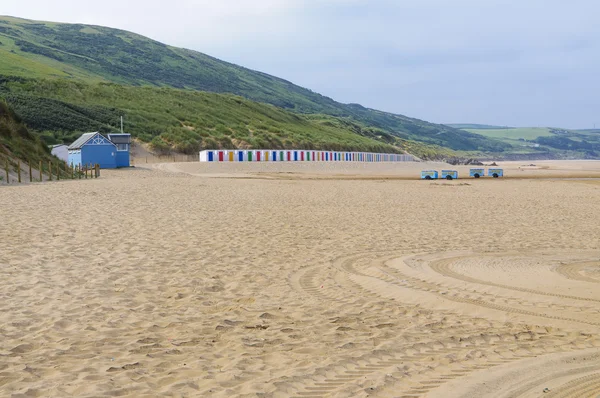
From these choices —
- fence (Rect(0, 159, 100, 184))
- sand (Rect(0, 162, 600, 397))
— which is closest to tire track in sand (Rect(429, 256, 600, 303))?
sand (Rect(0, 162, 600, 397))

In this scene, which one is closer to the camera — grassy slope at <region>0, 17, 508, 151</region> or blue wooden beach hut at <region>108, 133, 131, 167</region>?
blue wooden beach hut at <region>108, 133, 131, 167</region>

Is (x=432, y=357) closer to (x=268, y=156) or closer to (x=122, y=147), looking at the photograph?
(x=122, y=147)

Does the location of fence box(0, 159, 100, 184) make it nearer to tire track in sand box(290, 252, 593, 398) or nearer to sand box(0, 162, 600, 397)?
sand box(0, 162, 600, 397)

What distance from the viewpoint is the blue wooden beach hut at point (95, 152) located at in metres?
47.9

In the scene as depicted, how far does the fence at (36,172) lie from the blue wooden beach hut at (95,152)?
740 cm

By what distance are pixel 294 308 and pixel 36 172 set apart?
2966cm

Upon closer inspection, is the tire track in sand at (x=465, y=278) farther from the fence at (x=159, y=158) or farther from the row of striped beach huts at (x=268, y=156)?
the fence at (x=159, y=158)

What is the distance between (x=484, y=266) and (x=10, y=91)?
7727cm

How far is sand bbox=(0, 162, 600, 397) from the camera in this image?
492cm

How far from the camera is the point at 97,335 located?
19.7 feet

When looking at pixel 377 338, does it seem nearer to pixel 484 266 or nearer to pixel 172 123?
pixel 484 266

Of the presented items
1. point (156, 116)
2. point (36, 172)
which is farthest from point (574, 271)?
point (156, 116)

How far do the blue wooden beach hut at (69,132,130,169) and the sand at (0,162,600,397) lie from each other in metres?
34.2

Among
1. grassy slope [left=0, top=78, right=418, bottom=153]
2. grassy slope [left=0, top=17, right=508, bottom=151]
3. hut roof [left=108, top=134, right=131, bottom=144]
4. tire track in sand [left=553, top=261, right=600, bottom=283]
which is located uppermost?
grassy slope [left=0, top=17, right=508, bottom=151]
